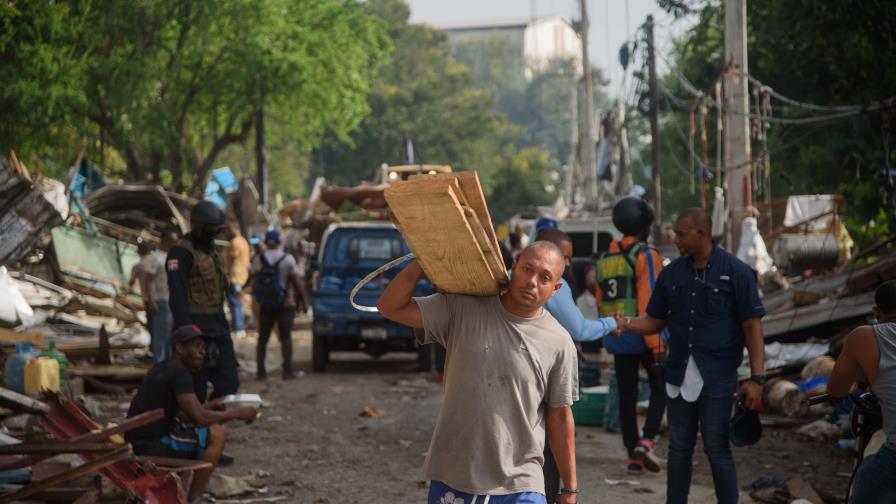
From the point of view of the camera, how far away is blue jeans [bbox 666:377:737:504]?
262 inches

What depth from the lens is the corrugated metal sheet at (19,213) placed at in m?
9.73

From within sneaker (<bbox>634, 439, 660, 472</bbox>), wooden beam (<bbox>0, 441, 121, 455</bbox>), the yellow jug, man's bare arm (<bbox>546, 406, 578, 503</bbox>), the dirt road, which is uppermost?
man's bare arm (<bbox>546, 406, 578, 503</bbox>)

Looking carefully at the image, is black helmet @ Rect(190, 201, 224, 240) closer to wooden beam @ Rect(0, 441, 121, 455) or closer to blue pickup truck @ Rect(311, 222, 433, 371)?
wooden beam @ Rect(0, 441, 121, 455)

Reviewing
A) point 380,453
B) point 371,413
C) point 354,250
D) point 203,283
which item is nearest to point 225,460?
point 380,453

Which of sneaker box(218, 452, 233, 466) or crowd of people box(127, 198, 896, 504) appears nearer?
crowd of people box(127, 198, 896, 504)

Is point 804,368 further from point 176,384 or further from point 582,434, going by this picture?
point 176,384

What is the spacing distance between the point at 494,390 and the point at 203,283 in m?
5.12

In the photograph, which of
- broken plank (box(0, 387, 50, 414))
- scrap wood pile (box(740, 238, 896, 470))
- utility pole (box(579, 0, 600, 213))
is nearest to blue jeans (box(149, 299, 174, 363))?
scrap wood pile (box(740, 238, 896, 470))

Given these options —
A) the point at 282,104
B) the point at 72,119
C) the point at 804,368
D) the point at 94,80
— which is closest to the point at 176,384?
the point at 804,368

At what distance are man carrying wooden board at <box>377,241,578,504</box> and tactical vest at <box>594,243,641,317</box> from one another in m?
4.16

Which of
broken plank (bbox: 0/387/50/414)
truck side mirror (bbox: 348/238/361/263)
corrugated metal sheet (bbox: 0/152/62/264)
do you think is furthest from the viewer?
truck side mirror (bbox: 348/238/361/263)

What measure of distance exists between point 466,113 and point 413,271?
238ft

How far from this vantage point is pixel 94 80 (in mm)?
26703

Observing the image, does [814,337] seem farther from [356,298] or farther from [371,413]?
[356,298]
